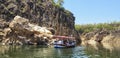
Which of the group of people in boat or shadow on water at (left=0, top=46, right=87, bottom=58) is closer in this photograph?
shadow on water at (left=0, top=46, right=87, bottom=58)

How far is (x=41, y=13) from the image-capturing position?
12988 cm

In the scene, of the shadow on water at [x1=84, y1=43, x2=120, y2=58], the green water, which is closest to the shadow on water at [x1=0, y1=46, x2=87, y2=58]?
the green water

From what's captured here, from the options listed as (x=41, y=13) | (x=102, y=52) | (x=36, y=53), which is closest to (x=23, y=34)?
(x=41, y=13)

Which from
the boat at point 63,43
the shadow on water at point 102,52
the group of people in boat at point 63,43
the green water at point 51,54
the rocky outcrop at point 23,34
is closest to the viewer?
the green water at point 51,54

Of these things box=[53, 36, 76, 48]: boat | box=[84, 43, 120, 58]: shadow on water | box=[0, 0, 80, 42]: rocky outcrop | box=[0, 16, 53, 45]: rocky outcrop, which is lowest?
box=[84, 43, 120, 58]: shadow on water

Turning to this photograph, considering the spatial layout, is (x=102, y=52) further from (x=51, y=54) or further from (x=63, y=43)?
(x=63, y=43)

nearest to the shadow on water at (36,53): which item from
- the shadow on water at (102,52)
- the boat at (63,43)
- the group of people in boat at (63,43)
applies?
the shadow on water at (102,52)

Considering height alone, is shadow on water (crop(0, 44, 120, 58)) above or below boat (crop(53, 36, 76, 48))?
below

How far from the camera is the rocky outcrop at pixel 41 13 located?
118906mm

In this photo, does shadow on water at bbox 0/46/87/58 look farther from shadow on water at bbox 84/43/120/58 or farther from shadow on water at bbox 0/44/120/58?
shadow on water at bbox 84/43/120/58

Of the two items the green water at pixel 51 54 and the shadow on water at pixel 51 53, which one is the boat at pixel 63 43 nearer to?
the shadow on water at pixel 51 53

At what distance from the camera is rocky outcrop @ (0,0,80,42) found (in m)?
119

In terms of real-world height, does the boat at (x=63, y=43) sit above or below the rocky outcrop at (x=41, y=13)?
below

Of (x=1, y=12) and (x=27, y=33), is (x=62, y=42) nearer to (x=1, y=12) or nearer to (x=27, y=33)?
(x=27, y=33)
